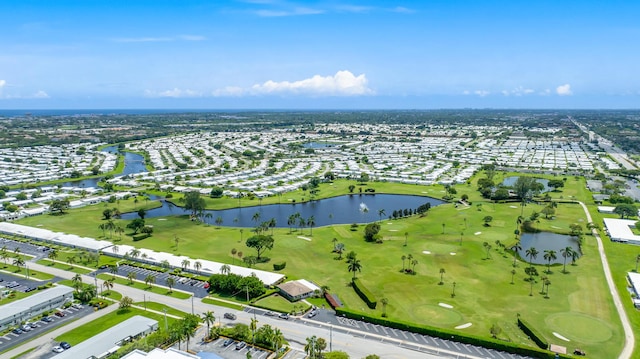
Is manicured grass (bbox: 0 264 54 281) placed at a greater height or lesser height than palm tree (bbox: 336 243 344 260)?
lesser

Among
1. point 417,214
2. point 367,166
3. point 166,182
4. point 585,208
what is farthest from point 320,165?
point 585,208

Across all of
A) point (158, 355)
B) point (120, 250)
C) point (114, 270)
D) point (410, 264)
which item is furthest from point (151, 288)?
point (410, 264)

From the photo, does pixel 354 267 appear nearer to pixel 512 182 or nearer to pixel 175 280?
pixel 175 280

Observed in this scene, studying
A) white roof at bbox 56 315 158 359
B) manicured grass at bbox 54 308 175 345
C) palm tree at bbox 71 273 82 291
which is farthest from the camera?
palm tree at bbox 71 273 82 291

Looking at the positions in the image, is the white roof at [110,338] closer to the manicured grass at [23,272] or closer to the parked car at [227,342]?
the parked car at [227,342]

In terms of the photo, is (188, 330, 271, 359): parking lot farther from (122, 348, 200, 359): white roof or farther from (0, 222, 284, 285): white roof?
(0, 222, 284, 285): white roof

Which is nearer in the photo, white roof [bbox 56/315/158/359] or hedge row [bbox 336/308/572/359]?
white roof [bbox 56/315/158/359]

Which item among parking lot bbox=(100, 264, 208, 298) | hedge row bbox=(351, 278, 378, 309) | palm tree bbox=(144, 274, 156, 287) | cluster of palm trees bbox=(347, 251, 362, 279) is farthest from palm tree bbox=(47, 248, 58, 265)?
hedge row bbox=(351, 278, 378, 309)

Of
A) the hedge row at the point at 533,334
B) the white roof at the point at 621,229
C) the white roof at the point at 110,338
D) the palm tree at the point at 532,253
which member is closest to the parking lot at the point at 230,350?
the white roof at the point at 110,338
